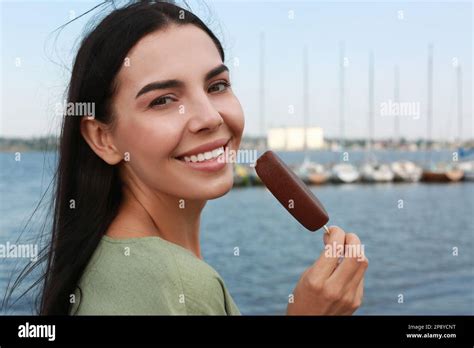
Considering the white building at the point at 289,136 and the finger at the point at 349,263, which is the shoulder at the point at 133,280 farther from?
the white building at the point at 289,136

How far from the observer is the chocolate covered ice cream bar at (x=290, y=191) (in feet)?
6.84

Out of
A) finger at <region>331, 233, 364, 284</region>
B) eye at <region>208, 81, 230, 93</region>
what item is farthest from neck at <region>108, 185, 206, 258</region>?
finger at <region>331, 233, 364, 284</region>

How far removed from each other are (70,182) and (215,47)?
64 centimetres

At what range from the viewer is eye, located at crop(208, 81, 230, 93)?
2006 millimetres

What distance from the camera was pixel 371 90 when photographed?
4125 centimetres

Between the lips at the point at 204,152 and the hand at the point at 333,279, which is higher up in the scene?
the lips at the point at 204,152

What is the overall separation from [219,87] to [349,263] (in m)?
0.66

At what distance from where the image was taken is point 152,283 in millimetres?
1708

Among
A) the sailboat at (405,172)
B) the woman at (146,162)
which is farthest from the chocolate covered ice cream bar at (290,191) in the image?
the sailboat at (405,172)

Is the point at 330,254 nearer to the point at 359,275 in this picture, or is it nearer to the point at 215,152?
the point at 359,275

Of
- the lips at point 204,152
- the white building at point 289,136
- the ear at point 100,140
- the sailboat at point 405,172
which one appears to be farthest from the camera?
the sailboat at point 405,172

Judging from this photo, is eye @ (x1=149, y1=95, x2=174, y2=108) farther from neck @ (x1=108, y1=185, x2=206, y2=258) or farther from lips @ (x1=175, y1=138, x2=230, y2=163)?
neck @ (x1=108, y1=185, x2=206, y2=258)

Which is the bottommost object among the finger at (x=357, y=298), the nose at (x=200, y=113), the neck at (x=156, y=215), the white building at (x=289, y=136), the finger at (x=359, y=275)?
the finger at (x=357, y=298)
